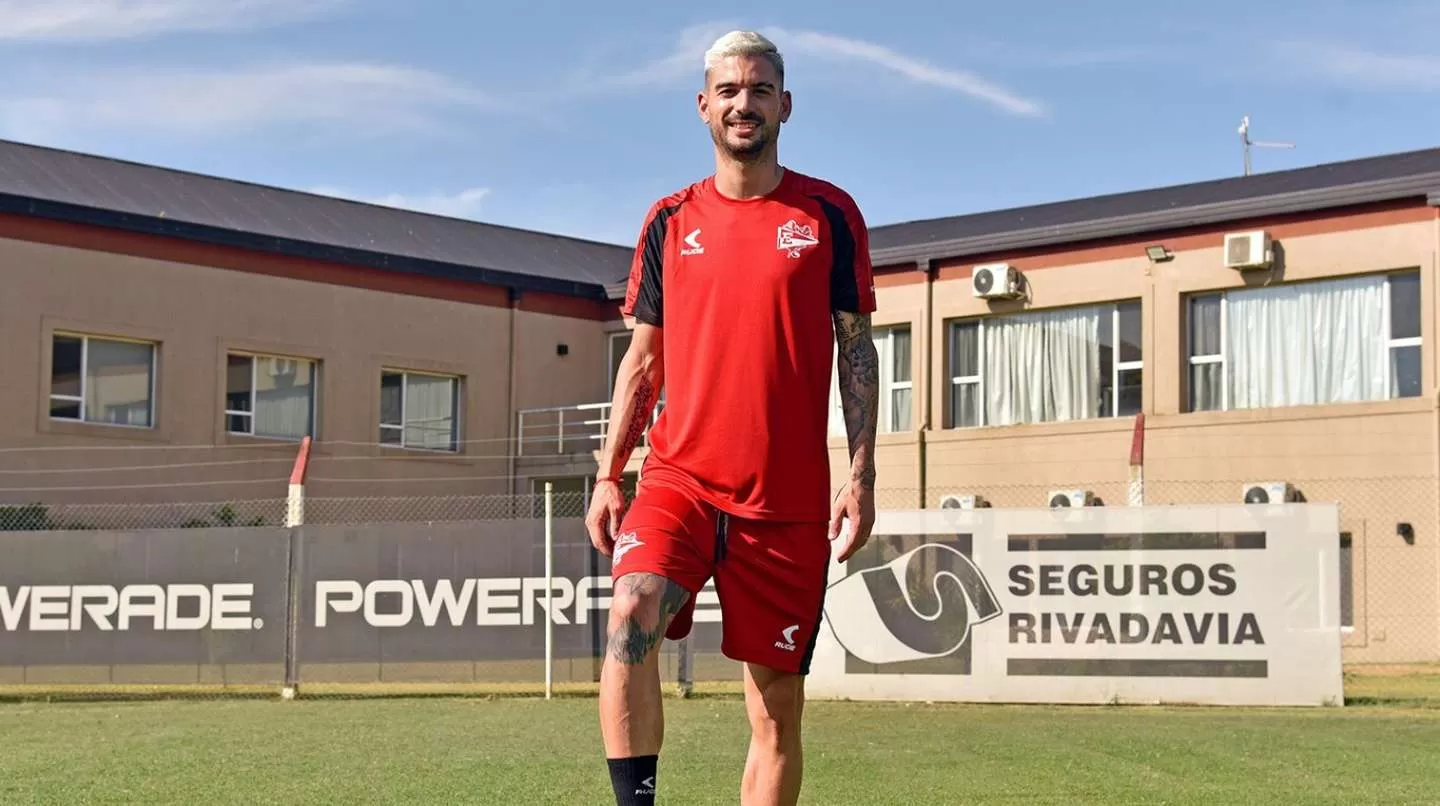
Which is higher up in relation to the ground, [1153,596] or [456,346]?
[456,346]

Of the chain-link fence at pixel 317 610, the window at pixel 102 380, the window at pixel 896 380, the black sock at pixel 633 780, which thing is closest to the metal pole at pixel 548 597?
the chain-link fence at pixel 317 610

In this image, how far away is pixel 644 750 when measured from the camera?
4500 millimetres

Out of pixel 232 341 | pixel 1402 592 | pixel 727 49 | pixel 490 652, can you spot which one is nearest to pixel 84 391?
pixel 232 341

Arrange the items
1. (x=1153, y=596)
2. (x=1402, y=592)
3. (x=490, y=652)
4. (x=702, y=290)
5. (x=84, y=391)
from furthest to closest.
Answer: (x=84, y=391)
(x=1402, y=592)
(x=490, y=652)
(x=1153, y=596)
(x=702, y=290)

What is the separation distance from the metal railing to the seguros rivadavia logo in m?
16.5

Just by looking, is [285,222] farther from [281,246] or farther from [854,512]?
[854,512]

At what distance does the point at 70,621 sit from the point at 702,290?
1419 centimetres

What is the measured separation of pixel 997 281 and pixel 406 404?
10.2m

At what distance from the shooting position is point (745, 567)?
4.77m

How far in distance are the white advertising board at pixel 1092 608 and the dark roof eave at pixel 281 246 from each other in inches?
617

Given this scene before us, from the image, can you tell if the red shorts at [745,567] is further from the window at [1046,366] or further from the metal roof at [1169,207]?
the window at [1046,366]

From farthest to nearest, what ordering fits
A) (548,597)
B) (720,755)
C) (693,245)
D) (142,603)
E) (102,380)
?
(102,380) < (142,603) < (548,597) < (720,755) < (693,245)

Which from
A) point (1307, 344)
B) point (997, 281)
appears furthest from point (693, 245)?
point (997, 281)

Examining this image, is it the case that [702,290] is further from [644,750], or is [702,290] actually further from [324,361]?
[324,361]
